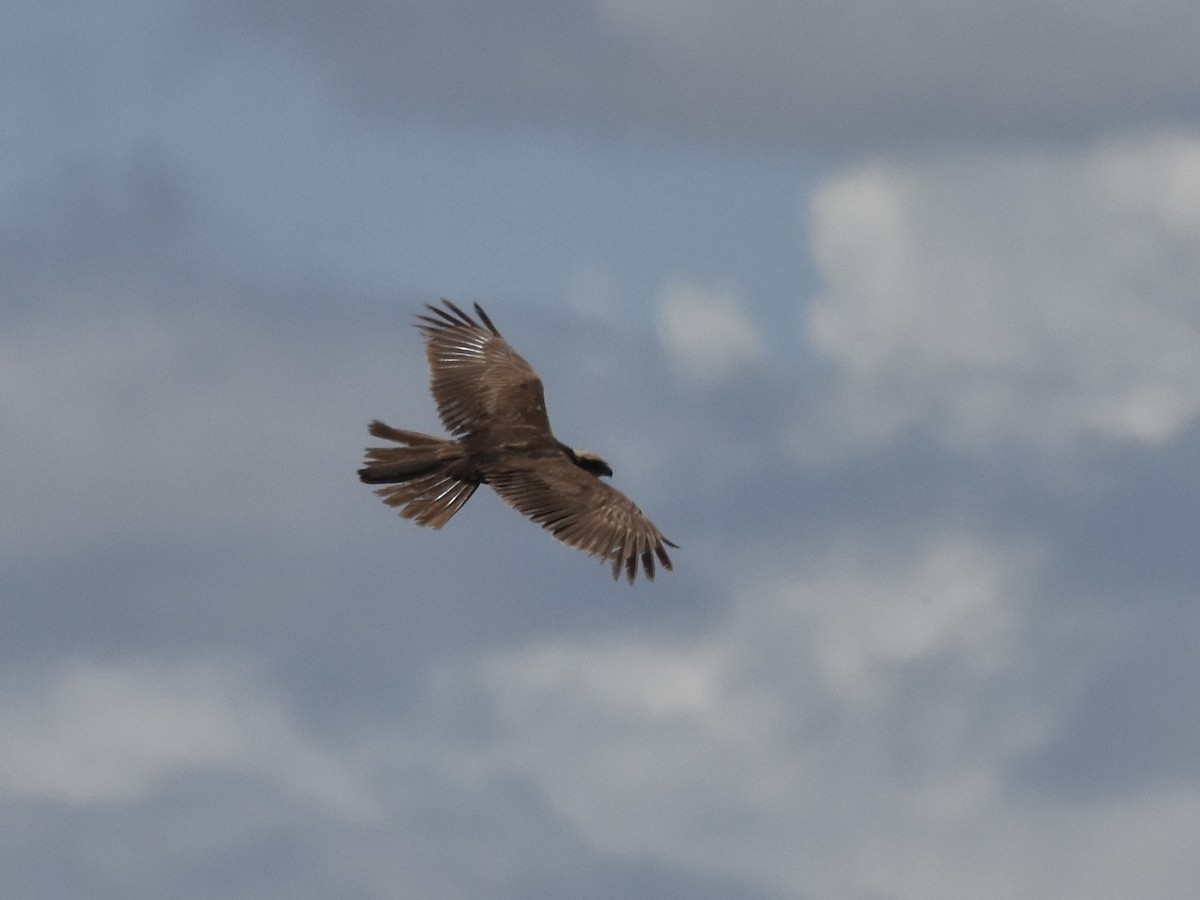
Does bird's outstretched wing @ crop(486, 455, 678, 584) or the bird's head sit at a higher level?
the bird's head

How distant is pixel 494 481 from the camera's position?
32.3m

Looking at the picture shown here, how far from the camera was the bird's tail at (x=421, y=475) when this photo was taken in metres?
32.2

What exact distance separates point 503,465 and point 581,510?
5.26 feet

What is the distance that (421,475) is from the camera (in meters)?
32.3

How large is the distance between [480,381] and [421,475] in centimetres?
256

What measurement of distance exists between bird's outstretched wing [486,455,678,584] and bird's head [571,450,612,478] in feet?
2.55

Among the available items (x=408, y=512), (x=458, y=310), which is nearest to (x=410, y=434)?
(x=408, y=512)

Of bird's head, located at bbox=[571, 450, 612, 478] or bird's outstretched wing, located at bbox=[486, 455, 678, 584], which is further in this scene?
bird's head, located at bbox=[571, 450, 612, 478]

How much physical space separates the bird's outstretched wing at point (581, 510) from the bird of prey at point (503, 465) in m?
0.01

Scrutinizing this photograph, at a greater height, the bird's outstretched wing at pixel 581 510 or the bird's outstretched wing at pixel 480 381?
the bird's outstretched wing at pixel 480 381

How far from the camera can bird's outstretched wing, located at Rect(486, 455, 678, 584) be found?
30828 mm

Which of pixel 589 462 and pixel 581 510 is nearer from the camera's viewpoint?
pixel 581 510

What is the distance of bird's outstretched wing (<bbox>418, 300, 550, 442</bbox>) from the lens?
33.4 m

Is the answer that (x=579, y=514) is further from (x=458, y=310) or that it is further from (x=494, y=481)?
(x=458, y=310)
